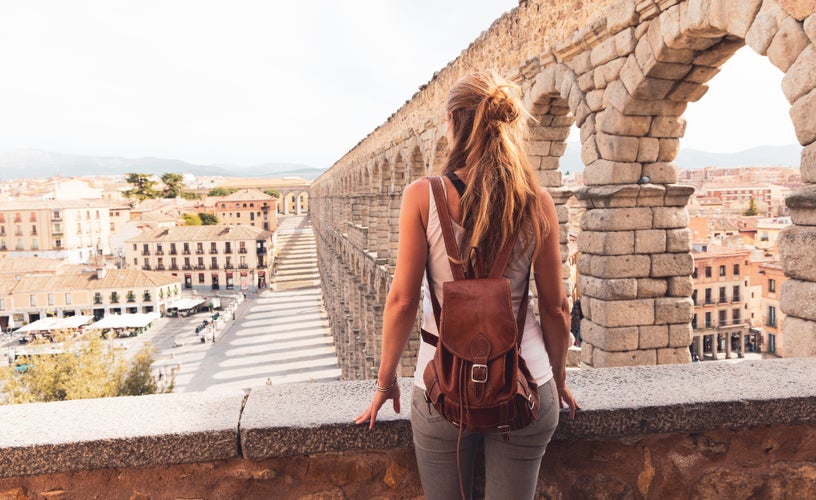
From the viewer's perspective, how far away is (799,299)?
160 inches

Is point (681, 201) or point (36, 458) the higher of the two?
point (681, 201)

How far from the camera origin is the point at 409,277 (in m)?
1.63

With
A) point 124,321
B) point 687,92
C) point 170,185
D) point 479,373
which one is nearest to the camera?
point 479,373

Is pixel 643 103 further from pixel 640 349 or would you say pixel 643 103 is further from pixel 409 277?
pixel 409 277

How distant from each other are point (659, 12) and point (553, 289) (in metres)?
4.58

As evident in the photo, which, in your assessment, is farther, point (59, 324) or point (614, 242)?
point (59, 324)

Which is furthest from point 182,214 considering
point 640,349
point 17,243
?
point 640,349

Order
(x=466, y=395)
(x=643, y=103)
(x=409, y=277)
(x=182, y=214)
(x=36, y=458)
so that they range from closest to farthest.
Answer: (x=466, y=395) → (x=409, y=277) → (x=36, y=458) → (x=643, y=103) → (x=182, y=214)

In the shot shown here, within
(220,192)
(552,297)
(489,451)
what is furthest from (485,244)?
(220,192)

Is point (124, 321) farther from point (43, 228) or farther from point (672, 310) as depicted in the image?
point (672, 310)

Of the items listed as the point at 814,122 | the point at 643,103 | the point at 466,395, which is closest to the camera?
the point at 466,395

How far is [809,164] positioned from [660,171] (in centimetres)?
216

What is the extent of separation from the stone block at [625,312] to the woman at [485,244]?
15.4 feet

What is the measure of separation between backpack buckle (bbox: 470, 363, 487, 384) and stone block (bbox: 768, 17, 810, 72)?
3.70 metres
